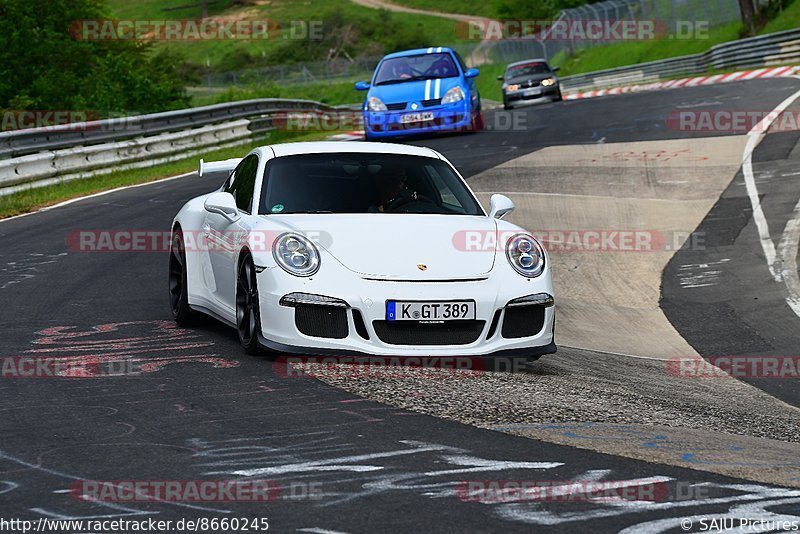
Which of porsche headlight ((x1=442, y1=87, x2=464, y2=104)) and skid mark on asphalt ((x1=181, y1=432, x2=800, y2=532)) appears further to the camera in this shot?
porsche headlight ((x1=442, y1=87, x2=464, y2=104))

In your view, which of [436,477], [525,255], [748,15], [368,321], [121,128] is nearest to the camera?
[436,477]

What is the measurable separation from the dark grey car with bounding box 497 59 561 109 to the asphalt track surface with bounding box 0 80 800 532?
2997cm

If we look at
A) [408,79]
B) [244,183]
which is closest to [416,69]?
[408,79]

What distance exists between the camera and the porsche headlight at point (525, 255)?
26.2ft

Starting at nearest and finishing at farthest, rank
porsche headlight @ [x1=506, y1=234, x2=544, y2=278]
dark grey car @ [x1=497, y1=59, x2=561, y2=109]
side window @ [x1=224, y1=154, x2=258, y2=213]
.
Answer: porsche headlight @ [x1=506, y1=234, x2=544, y2=278] → side window @ [x1=224, y1=154, x2=258, y2=213] → dark grey car @ [x1=497, y1=59, x2=561, y2=109]

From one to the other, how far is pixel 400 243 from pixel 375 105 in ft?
51.7

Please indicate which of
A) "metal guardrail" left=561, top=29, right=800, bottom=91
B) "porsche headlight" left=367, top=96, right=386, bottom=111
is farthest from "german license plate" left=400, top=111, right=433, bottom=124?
"metal guardrail" left=561, top=29, right=800, bottom=91

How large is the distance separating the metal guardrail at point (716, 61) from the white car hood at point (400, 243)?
3335cm

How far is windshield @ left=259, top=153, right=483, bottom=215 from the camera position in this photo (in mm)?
8672

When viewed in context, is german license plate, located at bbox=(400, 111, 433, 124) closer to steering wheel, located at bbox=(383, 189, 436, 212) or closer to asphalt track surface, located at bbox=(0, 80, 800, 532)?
asphalt track surface, located at bbox=(0, 80, 800, 532)

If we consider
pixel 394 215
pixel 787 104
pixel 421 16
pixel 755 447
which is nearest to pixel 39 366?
pixel 394 215

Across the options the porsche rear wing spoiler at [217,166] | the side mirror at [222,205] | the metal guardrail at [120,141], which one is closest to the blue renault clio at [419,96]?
the metal guardrail at [120,141]

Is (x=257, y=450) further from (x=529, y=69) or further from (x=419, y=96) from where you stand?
(x=529, y=69)

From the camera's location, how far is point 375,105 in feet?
76.9
